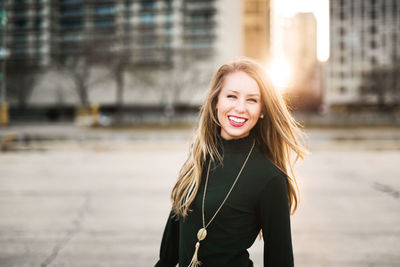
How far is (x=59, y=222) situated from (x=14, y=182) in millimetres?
3979

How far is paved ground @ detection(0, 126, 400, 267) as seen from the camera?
4293 mm

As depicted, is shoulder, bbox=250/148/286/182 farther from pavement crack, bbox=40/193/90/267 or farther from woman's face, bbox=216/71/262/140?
pavement crack, bbox=40/193/90/267

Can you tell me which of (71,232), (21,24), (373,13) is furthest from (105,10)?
Answer: (71,232)

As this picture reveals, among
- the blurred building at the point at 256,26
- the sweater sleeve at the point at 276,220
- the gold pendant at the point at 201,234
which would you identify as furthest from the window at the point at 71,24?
the sweater sleeve at the point at 276,220

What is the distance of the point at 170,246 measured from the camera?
204cm

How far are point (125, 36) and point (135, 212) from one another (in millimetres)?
64970

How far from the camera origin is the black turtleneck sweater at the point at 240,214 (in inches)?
63.3

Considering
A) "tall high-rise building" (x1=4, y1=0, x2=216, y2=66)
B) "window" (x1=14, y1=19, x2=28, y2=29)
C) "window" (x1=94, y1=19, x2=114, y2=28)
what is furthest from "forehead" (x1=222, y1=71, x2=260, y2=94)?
"window" (x1=14, y1=19, x2=28, y2=29)

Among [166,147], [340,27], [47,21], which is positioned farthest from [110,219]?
[340,27]

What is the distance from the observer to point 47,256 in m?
4.26

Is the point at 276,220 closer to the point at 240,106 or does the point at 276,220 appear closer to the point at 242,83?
the point at 240,106

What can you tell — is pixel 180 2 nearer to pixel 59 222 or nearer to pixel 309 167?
pixel 309 167

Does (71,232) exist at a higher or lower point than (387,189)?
higher

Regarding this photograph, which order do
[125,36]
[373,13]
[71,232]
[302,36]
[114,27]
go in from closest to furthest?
1. [71,232]
2. [125,36]
3. [114,27]
4. [373,13]
5. [302,36]
